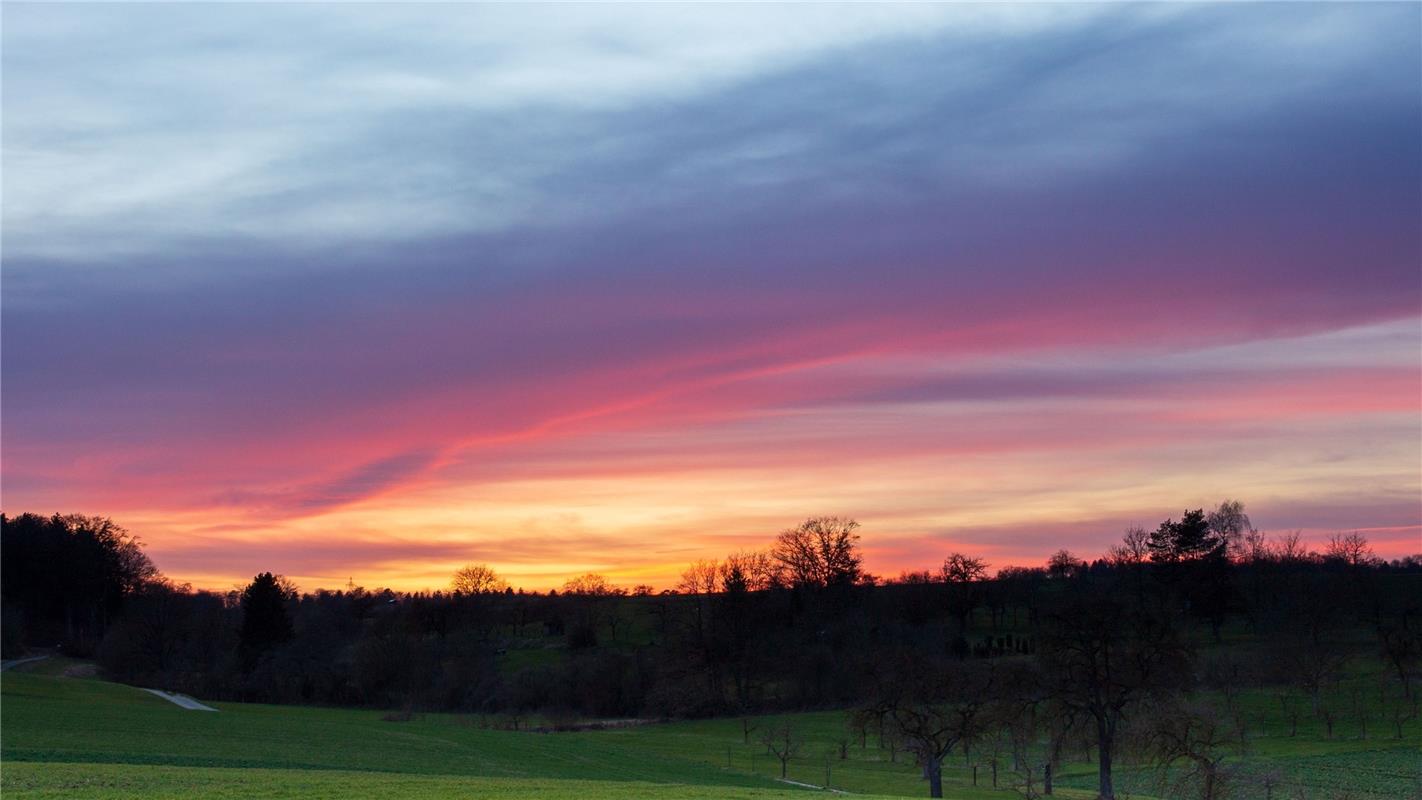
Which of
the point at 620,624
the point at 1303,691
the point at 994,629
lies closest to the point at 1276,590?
the point at 994,629

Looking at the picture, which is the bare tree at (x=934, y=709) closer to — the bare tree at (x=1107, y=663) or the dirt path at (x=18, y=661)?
the bare tree at (x=1107, y=663)

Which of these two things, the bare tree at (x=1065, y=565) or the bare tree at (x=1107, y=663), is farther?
the bare tree at (x=1065, y=565)

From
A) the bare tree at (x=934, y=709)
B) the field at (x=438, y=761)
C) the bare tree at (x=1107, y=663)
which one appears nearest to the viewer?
the field at (x=438, y=761)

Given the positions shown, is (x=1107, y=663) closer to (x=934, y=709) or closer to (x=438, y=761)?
(x=934, y=709)

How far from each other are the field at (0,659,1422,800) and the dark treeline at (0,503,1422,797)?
379cm

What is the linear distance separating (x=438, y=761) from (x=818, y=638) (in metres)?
70.1

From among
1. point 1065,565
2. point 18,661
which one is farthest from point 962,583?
point 18,661

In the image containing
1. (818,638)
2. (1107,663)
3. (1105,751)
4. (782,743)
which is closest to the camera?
(1105,751)

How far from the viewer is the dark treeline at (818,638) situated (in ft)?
168

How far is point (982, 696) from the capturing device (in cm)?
5241

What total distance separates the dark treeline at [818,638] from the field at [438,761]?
379 centimetres

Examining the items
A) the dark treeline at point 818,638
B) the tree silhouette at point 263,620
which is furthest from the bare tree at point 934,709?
the tree silhouette at point 263,620

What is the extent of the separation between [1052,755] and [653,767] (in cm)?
1732

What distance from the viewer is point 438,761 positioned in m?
48.2
